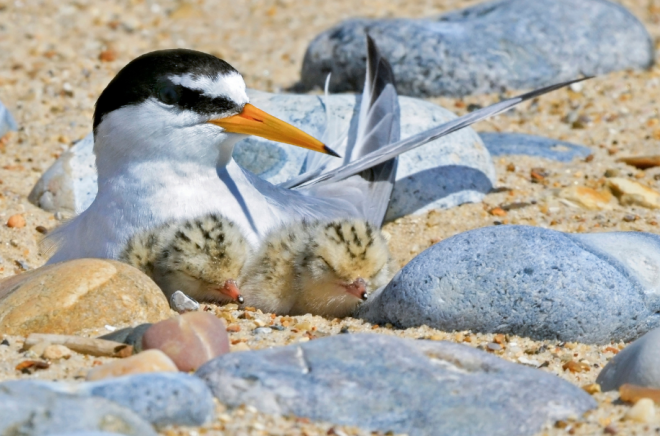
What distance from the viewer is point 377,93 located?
5.21 m

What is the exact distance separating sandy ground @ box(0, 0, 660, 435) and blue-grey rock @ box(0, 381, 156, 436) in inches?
7.4

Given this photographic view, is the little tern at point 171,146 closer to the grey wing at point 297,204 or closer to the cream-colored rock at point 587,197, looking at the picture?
the grey wing at point 297,204

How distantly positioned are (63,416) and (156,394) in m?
0.23

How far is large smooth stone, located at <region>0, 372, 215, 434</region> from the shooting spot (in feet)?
7.85

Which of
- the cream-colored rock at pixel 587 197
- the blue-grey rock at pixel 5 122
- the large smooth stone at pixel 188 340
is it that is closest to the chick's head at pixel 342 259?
the large smooth stone at pixel 188 340

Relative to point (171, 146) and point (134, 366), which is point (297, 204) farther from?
point (134, 366)

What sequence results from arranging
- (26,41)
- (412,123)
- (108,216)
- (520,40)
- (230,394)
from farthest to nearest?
(26,41), (520,40), (412,123), (108,216), (230,394)

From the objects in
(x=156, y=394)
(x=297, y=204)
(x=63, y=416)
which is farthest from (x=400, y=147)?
(x=63, y=416)

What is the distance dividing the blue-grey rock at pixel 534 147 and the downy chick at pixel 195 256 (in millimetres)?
2512

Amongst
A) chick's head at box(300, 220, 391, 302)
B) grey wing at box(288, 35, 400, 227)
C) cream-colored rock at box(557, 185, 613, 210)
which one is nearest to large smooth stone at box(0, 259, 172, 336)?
chick's head at box(300, 220, 391, 302)

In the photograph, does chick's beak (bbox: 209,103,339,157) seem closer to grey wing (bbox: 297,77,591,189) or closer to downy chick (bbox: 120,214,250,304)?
downy chick (bbox: 120,214,250,304)

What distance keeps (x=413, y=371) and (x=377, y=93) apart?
108 inches

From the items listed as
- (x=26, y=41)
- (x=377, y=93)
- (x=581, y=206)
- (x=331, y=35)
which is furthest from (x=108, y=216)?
(x=26, y=41)

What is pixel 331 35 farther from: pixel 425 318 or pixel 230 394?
pixel 230 394
